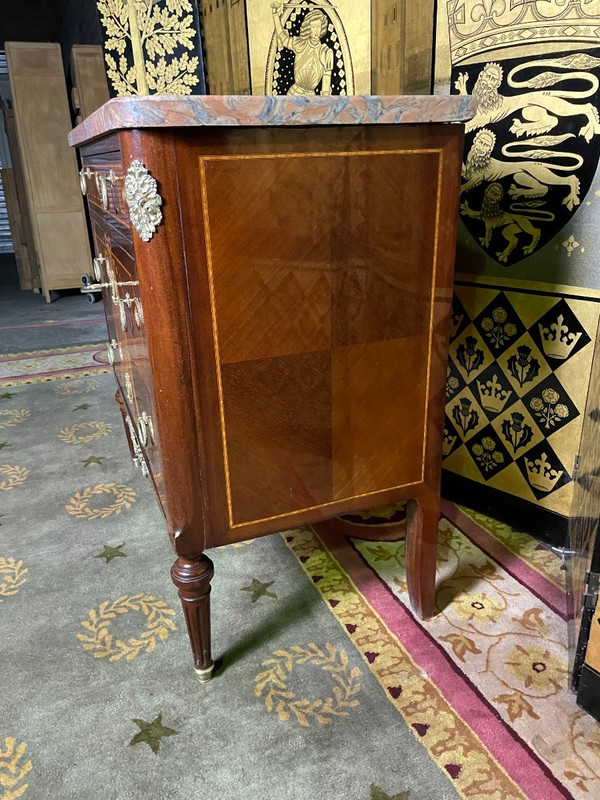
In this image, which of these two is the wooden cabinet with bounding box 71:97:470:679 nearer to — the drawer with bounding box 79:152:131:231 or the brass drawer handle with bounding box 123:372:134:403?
the drawer with bounding box 79:152:131:231

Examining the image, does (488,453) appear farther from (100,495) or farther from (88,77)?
(88,77)

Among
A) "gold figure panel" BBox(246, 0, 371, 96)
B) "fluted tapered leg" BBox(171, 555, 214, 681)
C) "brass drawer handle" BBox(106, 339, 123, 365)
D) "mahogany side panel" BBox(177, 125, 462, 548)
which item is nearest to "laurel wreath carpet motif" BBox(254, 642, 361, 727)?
"fluted tapered leg" BBox(171, 555, 214, 681)

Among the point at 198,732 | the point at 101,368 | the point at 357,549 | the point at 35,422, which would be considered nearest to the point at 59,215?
the point at 101,368

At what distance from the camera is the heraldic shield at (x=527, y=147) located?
4.64 feet

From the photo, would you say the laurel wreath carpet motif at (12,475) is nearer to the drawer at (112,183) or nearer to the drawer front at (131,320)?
the drawer front at (131,320)

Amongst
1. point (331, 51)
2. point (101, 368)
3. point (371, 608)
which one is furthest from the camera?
point (101, 368)

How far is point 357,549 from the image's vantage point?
5.72 ft

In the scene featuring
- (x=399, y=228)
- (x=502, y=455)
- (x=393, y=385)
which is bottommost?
(x=502, y=455)

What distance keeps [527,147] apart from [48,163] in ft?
15.7

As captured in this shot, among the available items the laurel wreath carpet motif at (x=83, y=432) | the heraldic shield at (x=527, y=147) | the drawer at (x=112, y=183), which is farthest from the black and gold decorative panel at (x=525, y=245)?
the laurel wreath carpet motif at (x=83, y=432)

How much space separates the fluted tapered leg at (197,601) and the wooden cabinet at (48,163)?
4.78 m

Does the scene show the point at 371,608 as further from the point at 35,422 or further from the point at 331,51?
the point at 35,422

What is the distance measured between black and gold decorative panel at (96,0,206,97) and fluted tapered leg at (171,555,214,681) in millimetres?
2466

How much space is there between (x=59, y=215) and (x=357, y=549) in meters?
4.69
